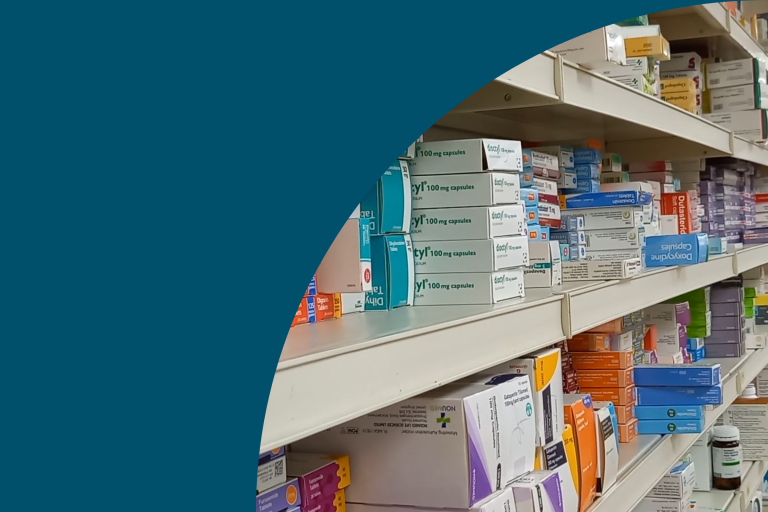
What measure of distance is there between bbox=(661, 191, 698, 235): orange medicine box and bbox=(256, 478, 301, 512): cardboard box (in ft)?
7.66

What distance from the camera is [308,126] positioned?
0.62 meters

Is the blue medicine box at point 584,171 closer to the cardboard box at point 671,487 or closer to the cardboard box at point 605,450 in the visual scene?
the cardboard box at point 605,450

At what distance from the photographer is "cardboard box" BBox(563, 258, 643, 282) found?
2.04 meters

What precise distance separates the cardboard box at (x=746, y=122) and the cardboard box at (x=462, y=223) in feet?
7.86

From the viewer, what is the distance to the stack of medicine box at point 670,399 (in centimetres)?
268

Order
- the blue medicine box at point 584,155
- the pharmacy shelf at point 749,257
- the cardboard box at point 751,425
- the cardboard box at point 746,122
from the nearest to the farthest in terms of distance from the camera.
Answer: the blue medicine box at point 584,155 < the pharmacy shelf at point 749,257 < the cardboard box at point 746,122 < the cardboard box at point 751,425

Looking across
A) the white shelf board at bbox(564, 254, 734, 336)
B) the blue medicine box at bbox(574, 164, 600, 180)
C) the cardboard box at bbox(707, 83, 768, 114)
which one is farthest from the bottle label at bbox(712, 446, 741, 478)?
the blue medicine box at bbox(574, 164, 600, 180)

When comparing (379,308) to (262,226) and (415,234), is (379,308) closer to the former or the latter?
(415,234)

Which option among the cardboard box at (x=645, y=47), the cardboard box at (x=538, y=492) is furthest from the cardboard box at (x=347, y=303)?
the cardboard box at (x=645, y=47)

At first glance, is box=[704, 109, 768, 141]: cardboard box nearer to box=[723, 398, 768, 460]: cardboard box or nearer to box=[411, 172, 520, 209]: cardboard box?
box=[723, 398, 768, 460]: cardboard box

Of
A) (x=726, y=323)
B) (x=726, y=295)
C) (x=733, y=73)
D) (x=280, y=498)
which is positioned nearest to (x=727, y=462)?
(x=726, y=323)

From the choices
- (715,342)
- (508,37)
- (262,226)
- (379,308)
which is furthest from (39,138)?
(715,342)

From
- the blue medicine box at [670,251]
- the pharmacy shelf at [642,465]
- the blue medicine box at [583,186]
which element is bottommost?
the pharmacy shelf at [642,465]

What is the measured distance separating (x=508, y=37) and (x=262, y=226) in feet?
1.12
